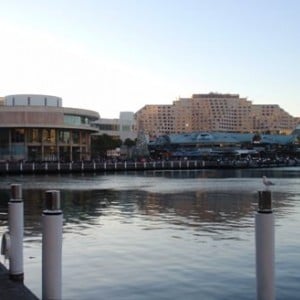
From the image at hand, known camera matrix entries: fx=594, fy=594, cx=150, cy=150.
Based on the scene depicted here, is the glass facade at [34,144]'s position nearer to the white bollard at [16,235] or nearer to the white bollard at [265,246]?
the white bollard at [16,235]

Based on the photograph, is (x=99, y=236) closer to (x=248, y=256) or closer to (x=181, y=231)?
(x=181, y=231)

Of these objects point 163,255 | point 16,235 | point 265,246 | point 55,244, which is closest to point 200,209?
point 163,255

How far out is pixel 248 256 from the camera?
15.9 meters

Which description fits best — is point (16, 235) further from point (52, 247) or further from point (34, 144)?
point (34, 144)

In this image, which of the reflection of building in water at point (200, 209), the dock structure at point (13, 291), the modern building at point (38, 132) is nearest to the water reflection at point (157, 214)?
the reflection of building in water at point (200, 209)

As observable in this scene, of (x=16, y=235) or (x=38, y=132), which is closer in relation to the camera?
(x=16, y=235)

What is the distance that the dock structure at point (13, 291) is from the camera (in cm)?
800

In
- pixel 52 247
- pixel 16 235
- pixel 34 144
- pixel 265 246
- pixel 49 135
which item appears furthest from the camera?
pixel 49 135

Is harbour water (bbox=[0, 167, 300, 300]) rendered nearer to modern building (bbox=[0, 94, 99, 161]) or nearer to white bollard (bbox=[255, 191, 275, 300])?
white bollard (bbox=[255, 191, 275, 300])

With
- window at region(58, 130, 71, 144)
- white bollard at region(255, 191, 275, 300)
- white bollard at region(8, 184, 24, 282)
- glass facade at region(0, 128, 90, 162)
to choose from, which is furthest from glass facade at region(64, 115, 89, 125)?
white bollard at region(255, 191, 275, 300)

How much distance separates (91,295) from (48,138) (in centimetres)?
14536

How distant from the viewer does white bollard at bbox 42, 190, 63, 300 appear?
24.1 ft

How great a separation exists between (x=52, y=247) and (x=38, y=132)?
148m

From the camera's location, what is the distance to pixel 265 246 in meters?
6.46
